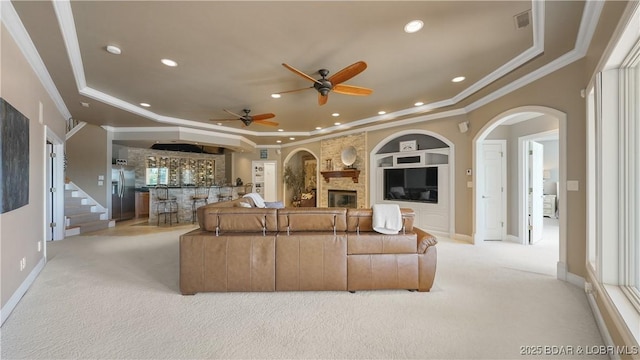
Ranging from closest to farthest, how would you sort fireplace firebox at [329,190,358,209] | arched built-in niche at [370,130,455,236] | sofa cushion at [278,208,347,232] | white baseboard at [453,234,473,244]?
sofa cushion at [278,208,347,232], white baseboard at [453,234,473,244], arched built-in niche at [370,130,455,236], fireplace firebox at [329,190,358,209]

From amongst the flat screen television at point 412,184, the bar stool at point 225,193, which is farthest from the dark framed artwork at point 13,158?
the flat screen television at point 412,184

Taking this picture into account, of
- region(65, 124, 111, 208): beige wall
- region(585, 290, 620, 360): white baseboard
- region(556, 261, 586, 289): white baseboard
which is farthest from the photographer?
region(65, 124, 111, 208): beige wall

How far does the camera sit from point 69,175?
6516 mm

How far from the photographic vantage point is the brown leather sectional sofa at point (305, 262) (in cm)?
263

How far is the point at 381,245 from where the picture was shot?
2.67m

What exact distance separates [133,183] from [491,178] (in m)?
9.79

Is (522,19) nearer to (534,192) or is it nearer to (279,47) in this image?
(279,47)

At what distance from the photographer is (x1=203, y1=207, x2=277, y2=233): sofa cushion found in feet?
8.95

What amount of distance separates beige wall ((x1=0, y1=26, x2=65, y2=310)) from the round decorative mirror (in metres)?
5.86

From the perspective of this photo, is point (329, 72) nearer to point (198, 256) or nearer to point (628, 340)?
point (198, 256)

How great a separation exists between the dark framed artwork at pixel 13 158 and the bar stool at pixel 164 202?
4267mm

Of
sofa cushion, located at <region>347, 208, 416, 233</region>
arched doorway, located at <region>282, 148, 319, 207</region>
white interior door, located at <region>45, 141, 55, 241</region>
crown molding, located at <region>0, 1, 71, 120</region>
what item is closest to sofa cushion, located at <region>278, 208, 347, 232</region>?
sofa cushion, located at <region>347, 208, 416, 233</region>

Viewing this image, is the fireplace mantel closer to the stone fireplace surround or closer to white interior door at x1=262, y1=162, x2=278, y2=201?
the stone fireplace surround

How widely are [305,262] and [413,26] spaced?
2.54m
